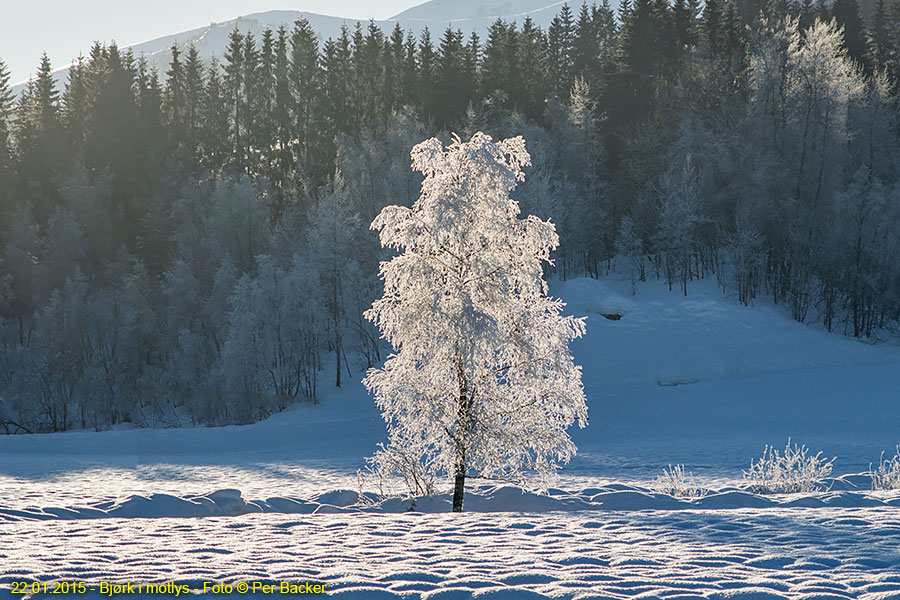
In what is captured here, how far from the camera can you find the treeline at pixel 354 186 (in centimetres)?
4081

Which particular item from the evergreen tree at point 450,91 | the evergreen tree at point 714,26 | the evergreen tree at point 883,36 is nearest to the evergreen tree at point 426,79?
the evergreen tree at point 450,91

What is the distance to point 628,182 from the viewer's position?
2239 inches

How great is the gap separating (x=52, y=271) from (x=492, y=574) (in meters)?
55.1

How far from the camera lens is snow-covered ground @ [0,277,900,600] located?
6.20 metres

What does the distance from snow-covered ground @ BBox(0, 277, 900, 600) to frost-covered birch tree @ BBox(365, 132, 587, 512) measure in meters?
1.40

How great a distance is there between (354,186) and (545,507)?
37927 mm

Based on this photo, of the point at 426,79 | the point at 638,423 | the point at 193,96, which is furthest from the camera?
the point at 193,96

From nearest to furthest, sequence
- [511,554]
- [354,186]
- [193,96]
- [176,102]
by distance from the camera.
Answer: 1. [511,554]
2. [354,186]
3. [193,96]
4. [176,102]

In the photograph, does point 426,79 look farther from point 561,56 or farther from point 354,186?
point 354,186

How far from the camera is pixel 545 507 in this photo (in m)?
12.7

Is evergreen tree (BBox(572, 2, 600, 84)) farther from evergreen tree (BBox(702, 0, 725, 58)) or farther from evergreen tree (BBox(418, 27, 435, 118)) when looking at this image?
evergreen tree (BBox(418, 27, 435, 118))

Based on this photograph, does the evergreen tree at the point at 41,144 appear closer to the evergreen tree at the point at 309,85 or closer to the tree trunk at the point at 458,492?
the evergreen tree at the point at 309,85

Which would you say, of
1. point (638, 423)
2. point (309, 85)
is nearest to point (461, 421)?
point (638, 423)

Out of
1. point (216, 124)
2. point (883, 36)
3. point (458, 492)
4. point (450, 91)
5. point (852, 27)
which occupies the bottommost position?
point (458, 492)
